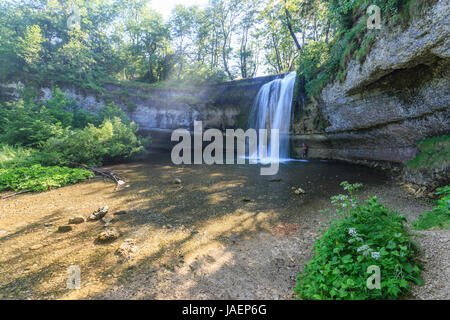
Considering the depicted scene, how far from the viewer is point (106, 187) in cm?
721

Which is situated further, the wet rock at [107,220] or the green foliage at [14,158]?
the green foliage at [14,158]

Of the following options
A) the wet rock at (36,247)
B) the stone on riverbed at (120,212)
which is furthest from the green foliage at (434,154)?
the wet rock at (36,247)

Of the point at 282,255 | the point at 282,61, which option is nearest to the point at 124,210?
the point at 282,255

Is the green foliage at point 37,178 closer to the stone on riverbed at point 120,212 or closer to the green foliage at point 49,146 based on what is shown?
the green foliage at point 49,146

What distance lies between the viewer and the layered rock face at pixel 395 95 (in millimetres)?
5293

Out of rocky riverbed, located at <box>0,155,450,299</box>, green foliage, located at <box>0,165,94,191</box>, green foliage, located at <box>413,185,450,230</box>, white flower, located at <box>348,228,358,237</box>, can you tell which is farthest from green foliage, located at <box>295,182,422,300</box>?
green foliage, located at <box>0,165,94,191</box>

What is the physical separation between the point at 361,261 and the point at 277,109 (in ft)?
45.2

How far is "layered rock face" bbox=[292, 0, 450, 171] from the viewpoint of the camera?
5293mm

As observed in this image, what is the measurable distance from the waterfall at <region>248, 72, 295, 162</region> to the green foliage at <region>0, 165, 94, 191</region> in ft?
38.0

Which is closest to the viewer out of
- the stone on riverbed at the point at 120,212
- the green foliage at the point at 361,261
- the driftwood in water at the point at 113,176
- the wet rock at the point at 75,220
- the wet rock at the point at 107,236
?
the green foliage at the point at 361,261

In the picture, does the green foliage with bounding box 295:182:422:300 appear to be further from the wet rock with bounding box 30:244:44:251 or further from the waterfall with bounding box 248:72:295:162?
the waterfall with bounding box 248:72:295:162

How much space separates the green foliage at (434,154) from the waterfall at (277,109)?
795 cm
